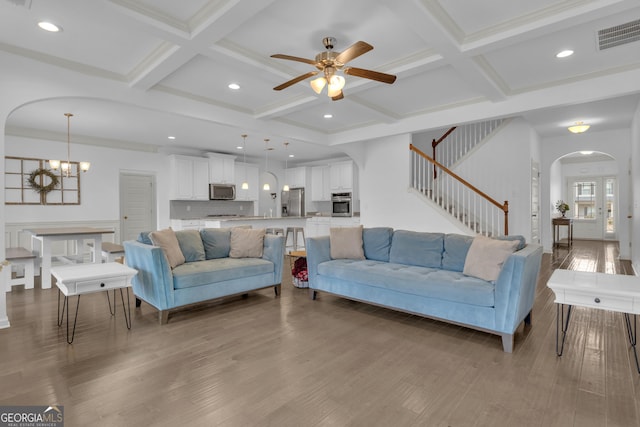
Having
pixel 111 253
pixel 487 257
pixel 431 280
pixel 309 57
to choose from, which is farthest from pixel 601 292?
pixel 111 253

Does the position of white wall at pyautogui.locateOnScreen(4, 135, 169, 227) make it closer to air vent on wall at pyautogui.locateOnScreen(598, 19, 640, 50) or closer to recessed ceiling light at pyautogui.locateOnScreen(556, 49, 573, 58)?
recessed ceiling light at pyautogui.locateOnScreen(556, 49, 573, 58)

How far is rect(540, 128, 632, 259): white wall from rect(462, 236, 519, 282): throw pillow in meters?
6.19

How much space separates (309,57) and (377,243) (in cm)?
234

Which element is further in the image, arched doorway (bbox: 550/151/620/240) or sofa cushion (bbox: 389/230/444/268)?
arched doorway (bbox: 550/151/620/240)

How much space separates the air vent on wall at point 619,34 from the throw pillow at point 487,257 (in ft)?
7.20

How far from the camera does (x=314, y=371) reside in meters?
2.35

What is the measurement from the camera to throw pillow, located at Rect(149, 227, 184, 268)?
3.66m

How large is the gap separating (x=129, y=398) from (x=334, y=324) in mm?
1823

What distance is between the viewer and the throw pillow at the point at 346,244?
13.9 feet

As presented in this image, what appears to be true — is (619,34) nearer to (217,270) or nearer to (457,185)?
(457,185)

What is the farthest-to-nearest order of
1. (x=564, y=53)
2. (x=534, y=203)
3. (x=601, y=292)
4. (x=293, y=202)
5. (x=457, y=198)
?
(x=293, y=202), (x=534, y=203), (x=457, y=198), (x=564, y=53), (x=601, y=292)

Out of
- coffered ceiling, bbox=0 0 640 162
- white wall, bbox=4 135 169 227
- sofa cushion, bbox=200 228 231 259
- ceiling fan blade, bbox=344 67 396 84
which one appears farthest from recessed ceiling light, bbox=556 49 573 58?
white wall, bbox=4 135 169 227

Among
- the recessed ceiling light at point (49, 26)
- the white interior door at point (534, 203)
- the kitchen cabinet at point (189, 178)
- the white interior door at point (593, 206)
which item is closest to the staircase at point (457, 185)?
the white interior door at point (534, 203)

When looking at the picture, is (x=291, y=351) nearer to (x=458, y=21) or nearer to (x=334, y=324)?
(x=334, y=324)
